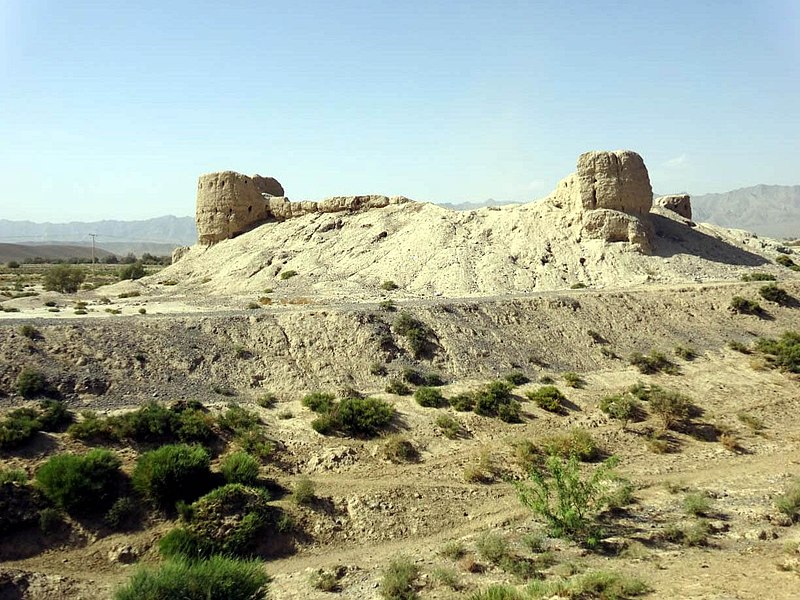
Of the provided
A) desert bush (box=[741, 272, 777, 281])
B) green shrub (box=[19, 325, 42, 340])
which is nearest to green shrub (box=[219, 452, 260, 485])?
green shrub (box=[19, 325, 42, 340])

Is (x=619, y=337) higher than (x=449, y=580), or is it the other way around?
(x=619, y=337)

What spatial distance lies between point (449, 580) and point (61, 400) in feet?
43.4

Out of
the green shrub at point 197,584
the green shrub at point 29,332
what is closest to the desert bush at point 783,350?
the green shrub at point 197,584

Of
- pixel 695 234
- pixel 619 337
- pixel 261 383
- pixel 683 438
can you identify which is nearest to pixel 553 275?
pixel 619 337

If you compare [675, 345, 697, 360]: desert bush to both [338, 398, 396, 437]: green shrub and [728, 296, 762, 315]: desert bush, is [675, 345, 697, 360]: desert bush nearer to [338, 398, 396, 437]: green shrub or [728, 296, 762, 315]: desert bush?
[728, 296, 762, 315]: desert bush

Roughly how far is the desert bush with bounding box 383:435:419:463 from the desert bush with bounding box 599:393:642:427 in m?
7.22

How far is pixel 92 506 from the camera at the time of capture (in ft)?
46.0

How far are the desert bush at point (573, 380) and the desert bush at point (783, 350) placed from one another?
8660 millimetres

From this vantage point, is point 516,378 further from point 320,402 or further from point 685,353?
point 685,353

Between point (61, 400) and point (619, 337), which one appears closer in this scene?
point (61, 400)

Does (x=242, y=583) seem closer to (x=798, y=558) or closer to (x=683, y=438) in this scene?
→ (x=798, y=558)

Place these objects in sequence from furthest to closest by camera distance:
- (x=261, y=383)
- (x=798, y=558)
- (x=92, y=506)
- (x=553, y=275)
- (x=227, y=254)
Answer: (x=227, y=254) → (x=553, y=275) → (x=261, y=383) → (x=92, y=506) → (x=798, y=558)

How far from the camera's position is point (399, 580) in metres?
11.3

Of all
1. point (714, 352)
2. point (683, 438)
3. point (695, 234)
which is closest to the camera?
point (683, 438)
